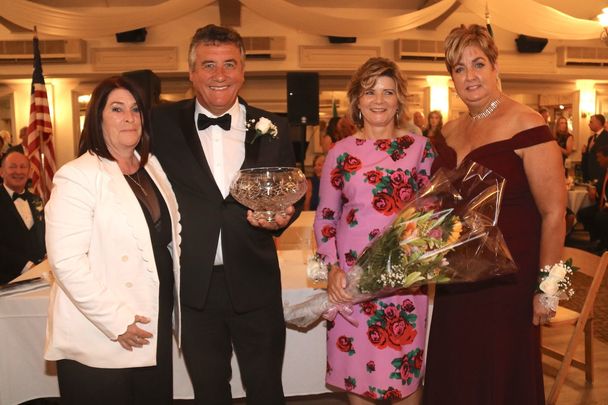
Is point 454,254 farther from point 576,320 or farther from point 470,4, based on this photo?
point 470,4

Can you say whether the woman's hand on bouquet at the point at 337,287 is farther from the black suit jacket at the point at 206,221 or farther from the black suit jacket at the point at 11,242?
the black suit jacket at the point at 11,242

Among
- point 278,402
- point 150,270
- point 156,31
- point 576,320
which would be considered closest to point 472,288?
point 278,402

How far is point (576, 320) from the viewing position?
131 inches

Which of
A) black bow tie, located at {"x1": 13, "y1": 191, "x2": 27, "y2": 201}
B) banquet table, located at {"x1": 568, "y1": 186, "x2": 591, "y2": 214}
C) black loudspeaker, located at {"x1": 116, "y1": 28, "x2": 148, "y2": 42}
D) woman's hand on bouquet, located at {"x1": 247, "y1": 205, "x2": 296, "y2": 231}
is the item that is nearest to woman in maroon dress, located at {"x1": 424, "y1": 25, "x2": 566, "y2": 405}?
woman's hand on bouquet, located at {"x1": 247, "y1": 205, "x2": 296, "y2": 231}

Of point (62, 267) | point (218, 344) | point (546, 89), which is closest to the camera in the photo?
point (62, 267)

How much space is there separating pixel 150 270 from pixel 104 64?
9.49 m

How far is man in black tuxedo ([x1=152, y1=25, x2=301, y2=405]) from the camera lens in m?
2.13

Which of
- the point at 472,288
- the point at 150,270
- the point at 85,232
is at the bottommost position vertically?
the point at 472,288

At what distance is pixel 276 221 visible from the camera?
205 centimetres

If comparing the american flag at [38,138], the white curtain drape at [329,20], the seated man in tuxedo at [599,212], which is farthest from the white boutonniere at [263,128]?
the seated man in tuxedo at [599,212]

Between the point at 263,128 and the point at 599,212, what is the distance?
22.0 feet

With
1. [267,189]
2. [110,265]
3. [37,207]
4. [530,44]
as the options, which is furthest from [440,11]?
[110,265]

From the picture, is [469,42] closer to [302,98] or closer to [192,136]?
[192,136]

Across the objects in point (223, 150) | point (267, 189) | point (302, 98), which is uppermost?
point (302, 98)
